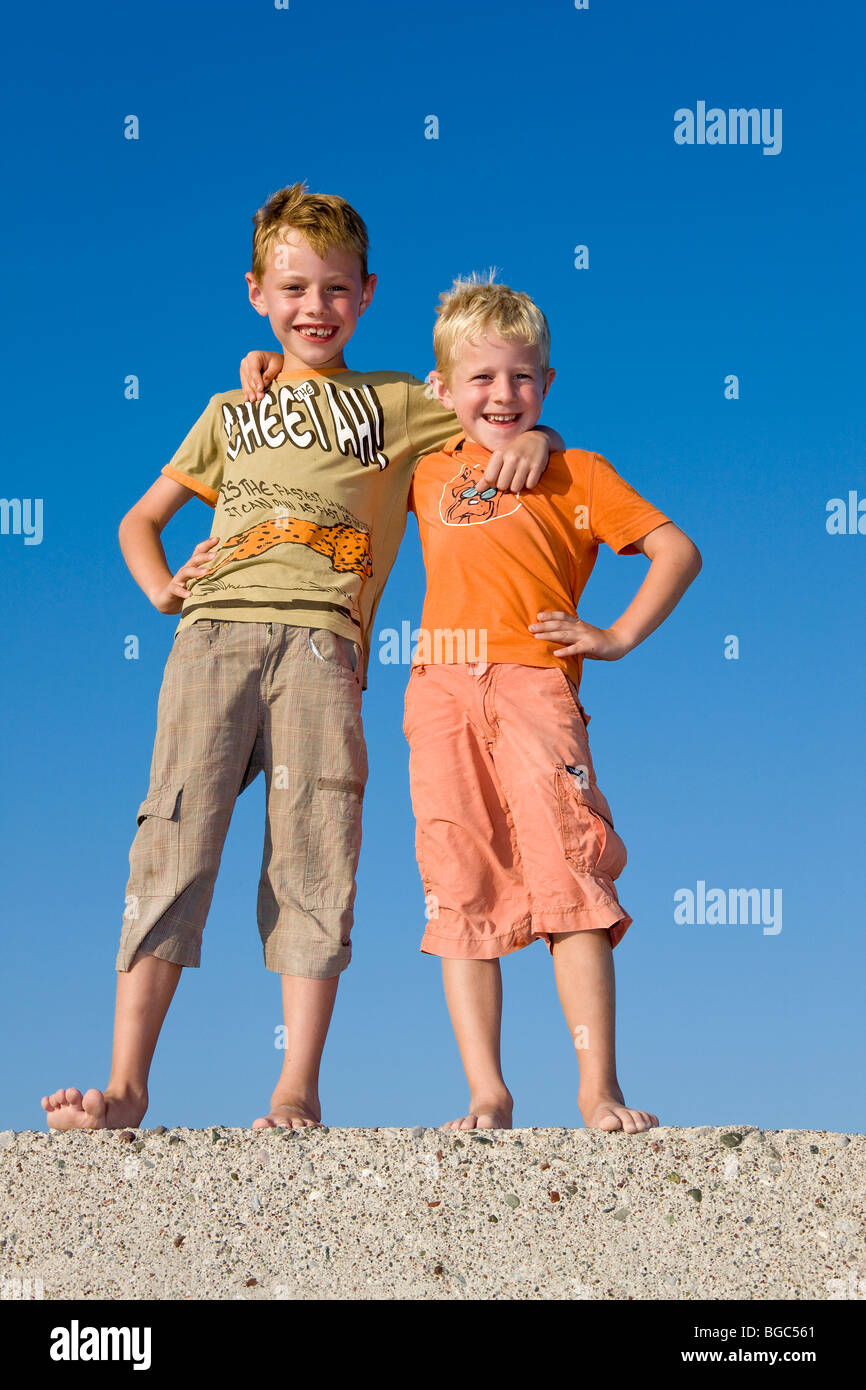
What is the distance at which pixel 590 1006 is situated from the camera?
11.8 ft

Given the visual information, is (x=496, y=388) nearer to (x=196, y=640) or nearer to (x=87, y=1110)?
(x=196, y=640)

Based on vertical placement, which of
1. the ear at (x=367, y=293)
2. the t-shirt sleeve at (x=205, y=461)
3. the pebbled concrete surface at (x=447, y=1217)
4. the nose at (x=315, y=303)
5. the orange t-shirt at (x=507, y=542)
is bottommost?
the pebbled concrete surface at (x=447, y=1217)

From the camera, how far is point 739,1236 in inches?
124

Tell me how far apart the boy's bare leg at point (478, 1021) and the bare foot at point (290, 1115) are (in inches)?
17.5

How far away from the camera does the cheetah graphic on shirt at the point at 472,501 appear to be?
4.05m

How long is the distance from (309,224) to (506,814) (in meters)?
2.01

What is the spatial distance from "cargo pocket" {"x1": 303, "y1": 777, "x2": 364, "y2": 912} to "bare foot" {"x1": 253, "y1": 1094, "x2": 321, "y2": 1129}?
0.54m

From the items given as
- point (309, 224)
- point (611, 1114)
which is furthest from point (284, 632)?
point (611, 1114)

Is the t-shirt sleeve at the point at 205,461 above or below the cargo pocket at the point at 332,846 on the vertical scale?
above

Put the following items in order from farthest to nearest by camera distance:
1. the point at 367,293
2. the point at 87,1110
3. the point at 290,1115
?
the point at 367,293 → the point at 290,1115 → the point at 87,1110

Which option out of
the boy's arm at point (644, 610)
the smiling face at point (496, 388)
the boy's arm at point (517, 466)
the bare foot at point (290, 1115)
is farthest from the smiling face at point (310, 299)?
the bare foot at point (290, 1115)

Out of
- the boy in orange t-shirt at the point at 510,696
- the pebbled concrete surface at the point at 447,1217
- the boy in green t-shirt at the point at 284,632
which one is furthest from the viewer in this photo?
the boy in green t-shirt at the point at 284,632

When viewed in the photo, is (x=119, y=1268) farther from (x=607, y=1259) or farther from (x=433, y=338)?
(x=433, y=338)

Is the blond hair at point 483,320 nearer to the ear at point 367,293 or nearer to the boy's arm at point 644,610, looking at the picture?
the ear at point 367,293
